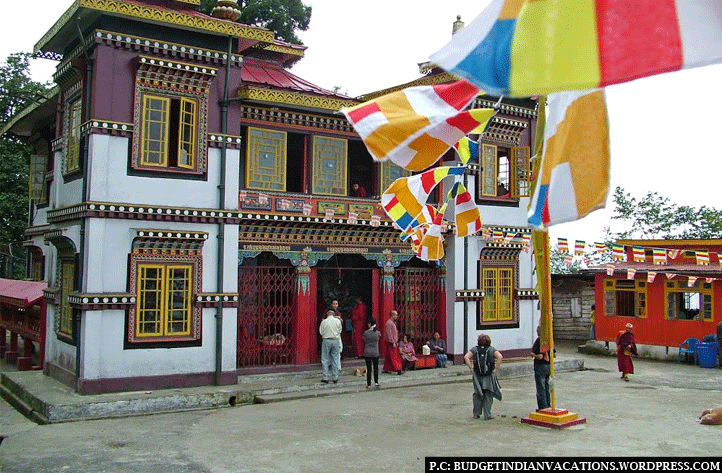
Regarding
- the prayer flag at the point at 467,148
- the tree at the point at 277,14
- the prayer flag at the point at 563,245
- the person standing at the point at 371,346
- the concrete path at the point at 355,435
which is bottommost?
the concrete path at the point at 355,435

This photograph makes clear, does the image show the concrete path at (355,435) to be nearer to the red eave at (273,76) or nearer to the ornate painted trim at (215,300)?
the ornate painted trim at (215,300)

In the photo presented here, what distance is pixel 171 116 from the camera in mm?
15289

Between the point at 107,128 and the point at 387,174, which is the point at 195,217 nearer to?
the point at 107,128

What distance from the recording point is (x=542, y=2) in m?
4.54

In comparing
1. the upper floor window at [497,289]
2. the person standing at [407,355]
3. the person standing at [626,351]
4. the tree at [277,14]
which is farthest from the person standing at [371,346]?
the tree at [277,14]

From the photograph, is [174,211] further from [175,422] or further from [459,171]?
[459,171]

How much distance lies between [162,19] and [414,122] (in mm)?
9834

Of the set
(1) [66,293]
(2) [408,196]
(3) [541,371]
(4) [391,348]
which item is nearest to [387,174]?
(4) [391,348]

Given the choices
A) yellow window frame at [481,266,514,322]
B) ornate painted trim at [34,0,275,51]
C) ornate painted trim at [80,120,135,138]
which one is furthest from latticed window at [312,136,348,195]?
yellow window frame at [481,266,514,322]

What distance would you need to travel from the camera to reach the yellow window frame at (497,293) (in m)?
20.2

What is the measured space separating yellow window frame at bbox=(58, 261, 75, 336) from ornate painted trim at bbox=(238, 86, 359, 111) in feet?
17.9

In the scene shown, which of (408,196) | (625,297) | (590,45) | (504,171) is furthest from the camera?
(625,297)

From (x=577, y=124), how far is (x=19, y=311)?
60.0ft

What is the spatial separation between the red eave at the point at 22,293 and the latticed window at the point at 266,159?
626 centimetres
